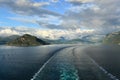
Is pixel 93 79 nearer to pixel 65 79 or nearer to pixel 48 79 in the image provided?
pixel 65 79

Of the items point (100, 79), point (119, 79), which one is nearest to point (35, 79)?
point (100, 79)

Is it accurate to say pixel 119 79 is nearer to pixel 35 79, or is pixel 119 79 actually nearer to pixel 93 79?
pixel 93 79

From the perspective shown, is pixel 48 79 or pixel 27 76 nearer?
pixel 48 79

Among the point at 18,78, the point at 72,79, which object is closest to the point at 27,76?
the point at 18,78

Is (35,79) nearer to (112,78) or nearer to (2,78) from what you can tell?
(2,78)

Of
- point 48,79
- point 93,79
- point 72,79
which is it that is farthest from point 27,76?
point 93,79

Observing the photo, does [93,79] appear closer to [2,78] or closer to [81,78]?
[81,78]

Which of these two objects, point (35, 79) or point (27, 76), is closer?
point (35, 79)
